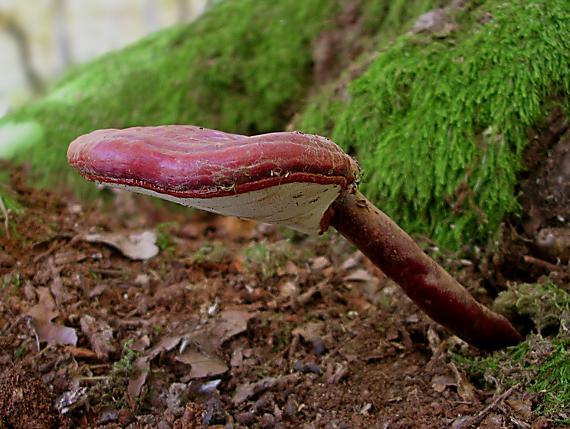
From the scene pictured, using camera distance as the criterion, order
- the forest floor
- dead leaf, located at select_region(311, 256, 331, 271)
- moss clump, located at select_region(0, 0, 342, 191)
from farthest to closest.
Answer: moss clump, located at select_region(0, 0, 342, 191) → dead leaf, located at select_region(311, 256, 331, 271) → the forest floor

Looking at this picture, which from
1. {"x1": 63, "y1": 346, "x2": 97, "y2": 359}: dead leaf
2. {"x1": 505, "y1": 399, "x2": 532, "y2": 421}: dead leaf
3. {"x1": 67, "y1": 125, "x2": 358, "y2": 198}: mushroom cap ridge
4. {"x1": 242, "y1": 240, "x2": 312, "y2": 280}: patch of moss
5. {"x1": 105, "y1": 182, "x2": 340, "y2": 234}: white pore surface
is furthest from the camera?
{"x1": 242, "y1": 240, "x2": 312, "y2": 280}: patch of moss

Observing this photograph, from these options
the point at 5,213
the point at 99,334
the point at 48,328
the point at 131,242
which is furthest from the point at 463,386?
the point at 5,213

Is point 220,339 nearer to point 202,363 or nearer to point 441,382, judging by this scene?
point 202,363

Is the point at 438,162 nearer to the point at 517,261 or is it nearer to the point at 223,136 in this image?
the point at 517,261

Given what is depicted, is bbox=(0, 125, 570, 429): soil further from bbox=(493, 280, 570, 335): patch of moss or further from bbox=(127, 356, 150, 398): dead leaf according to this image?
bbox=(493, 280, 570, 335): patch of moss

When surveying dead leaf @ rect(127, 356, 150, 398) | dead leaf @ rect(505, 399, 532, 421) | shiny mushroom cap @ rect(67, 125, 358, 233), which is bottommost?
dead leaf @ rect(505, 399, 532, 421)

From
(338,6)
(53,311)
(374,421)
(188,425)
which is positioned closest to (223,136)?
(188,425)

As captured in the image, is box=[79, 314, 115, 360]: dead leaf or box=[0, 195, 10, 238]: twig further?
box=[0, 195, 10, 238]: twig

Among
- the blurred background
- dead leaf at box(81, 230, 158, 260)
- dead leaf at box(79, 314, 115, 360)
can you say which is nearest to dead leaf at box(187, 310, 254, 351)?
dead leaf at box(79, 314, 115, 360)
